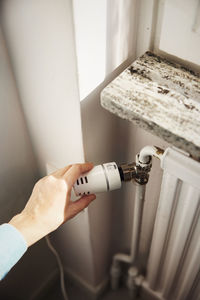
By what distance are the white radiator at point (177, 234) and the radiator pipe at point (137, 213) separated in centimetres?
3

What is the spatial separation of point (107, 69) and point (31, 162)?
353mm

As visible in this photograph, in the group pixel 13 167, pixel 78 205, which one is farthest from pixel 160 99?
pixel 13 167

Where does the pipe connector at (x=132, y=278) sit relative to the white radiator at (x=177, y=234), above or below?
below

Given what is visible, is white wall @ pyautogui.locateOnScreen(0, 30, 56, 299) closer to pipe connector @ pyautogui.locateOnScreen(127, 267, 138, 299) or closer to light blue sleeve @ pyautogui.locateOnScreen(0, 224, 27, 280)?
light blue sleeve @ pyautogui.locateOnScreen(0, 224, 27, 280)

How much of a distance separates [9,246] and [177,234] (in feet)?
1.18

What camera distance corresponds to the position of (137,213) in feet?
2.56

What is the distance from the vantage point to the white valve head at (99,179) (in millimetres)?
609

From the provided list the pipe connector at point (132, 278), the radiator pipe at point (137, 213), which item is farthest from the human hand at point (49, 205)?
the pipe connector at point (132, 278)

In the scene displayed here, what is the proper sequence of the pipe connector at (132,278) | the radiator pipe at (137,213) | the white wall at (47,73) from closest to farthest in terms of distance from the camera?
the white wall at (47,73)
the radiator pipe at (137,213)
the pipe connector at (132,278)

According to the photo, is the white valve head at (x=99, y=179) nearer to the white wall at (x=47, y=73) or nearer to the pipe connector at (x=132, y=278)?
the white wall at (x=47, y=73)

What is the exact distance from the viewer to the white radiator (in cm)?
57

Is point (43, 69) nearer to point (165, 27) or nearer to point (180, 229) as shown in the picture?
point (165, 27)

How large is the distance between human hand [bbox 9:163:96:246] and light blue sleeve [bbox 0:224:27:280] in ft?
0.04

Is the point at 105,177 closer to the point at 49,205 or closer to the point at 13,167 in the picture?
the point at 49,205
